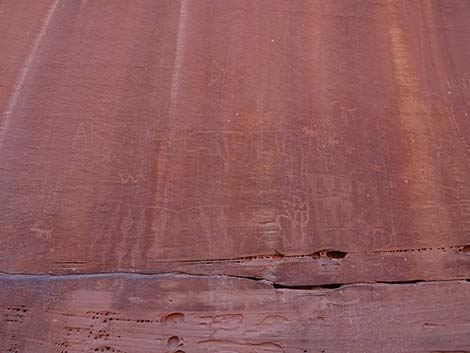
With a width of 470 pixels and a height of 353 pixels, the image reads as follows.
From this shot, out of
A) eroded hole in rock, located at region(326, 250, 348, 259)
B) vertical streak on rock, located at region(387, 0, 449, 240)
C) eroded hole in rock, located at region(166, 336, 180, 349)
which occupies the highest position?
vertical streak on rock, located at region(387, 0, 449, 240)

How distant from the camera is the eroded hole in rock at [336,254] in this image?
2.36 metres

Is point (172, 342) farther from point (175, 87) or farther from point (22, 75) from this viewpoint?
point (22, 75)

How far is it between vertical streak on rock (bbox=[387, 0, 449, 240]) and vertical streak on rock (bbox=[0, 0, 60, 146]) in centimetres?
→ 196

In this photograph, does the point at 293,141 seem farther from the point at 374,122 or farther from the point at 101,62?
the point at 101,62

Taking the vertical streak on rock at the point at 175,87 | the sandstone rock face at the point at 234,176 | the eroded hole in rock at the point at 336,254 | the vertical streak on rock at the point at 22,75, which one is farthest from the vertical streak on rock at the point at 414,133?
the vertical streak on rock at the point at 22,75

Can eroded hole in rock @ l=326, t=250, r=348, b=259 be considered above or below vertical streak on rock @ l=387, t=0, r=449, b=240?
below

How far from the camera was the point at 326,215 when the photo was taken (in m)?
2.43

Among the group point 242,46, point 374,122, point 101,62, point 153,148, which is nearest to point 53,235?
point 153,148

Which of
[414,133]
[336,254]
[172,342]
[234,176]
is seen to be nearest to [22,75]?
[234,176]

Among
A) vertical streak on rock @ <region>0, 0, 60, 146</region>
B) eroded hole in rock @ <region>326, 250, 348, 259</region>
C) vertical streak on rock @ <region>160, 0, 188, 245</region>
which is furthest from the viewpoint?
vertical streak on rock @ <region>0, 0, 60, 146</region>

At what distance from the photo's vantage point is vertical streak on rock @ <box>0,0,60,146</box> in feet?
8.92

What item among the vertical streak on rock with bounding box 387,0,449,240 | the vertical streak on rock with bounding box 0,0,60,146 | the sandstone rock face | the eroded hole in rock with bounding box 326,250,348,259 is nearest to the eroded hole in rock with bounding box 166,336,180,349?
the sandstone rock face

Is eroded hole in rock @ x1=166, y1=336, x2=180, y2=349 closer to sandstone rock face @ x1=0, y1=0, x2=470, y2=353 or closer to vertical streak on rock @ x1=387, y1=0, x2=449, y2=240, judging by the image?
sandstone rock face @ x1=0, y1=0, x2=470, y2=353

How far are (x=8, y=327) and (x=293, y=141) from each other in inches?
60.7
